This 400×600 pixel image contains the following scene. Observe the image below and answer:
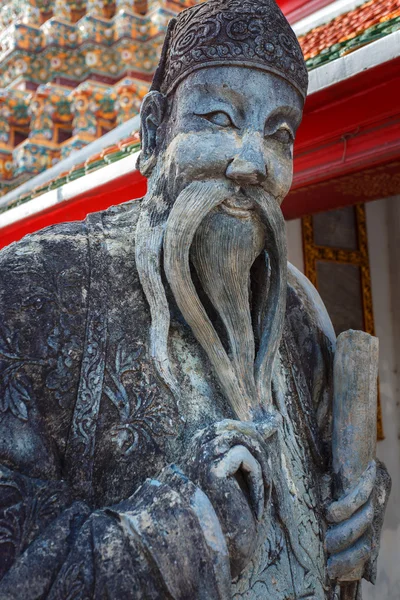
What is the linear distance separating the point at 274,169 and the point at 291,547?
89cm

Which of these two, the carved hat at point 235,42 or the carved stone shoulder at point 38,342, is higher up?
the carved hat at point 235,42

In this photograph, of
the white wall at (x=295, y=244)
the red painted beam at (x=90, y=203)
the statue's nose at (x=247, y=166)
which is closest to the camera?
the statue's nose at (x=247, y=166)

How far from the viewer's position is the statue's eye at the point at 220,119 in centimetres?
178

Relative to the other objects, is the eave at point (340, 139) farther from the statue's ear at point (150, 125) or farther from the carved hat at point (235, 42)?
the statue's ear at point (150, 125)

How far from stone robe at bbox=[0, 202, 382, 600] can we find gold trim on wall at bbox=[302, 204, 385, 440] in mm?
2858

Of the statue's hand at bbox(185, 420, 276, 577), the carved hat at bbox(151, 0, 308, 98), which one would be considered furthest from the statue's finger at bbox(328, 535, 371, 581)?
the carved hat at bbox(151, 0, 308, 98)

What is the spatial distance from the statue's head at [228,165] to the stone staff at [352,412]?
28 centimetres

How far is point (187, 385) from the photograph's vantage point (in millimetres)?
1759

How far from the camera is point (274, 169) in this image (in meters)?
1.82

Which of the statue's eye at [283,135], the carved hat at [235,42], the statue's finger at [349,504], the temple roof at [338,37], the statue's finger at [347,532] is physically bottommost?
the statue's finger at [347,532]

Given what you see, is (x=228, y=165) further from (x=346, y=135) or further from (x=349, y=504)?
(x=346, y=135)

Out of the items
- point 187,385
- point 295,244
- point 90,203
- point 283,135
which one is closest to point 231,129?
point 283,135

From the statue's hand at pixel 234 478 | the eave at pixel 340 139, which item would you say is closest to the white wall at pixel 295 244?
the eave at pixel 340 139

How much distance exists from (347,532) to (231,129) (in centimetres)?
103
